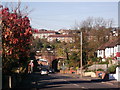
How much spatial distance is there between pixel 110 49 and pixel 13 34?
55579 millimetres

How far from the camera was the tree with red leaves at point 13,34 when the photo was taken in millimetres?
21275

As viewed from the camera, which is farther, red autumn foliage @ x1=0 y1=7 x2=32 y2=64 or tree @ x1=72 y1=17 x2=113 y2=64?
tree @ x1=72 y1=17 x2=113 y2=64

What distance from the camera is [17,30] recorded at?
22.3 m

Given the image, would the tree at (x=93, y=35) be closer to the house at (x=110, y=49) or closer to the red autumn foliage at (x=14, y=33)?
the house at (x=110, y=49)

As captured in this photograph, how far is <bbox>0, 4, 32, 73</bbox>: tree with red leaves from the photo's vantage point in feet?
69.8

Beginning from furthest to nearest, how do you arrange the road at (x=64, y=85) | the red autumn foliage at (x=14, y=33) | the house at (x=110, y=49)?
the house at (x=110, y=49) < the road at (x=64, y=85) < the red autumn foliage at (x=14, y=33)

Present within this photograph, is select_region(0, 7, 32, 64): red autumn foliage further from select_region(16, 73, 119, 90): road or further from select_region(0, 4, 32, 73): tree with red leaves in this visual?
select_region(16, 73, 119, 90): road

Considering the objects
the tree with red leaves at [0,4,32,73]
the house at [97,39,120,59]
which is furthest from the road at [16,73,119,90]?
the house at [97,39,120,59]

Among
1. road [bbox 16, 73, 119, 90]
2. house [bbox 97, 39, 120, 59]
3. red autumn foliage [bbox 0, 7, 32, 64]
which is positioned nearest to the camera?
red autumn foliage [bbox 0, 7, 32, 64]

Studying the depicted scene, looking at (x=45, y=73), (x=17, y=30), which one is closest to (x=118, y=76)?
(x=17, y=30)

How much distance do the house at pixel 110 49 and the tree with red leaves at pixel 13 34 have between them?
4367 cm

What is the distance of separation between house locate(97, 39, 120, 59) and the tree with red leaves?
43.7m

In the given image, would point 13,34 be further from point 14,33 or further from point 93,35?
point 93,35

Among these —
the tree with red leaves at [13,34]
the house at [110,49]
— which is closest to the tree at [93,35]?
the house at [110,49]
